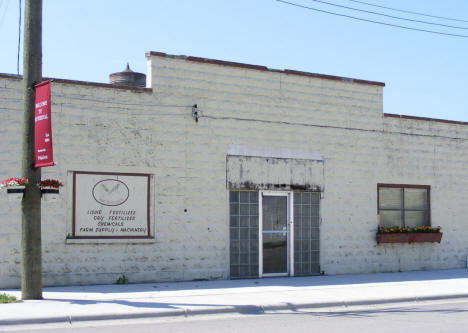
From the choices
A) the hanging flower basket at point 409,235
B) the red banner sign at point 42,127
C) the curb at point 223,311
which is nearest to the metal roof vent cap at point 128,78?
the red banner sign at point 42,127

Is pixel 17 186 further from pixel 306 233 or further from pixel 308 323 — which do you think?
pixel 306 233

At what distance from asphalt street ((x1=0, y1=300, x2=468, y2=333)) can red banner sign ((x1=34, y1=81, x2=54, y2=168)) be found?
3.05 meters

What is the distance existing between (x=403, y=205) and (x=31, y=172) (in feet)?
36.0

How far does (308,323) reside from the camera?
9.90 meters

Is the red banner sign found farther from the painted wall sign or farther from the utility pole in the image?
the painted wall sign

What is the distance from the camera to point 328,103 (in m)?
17.2

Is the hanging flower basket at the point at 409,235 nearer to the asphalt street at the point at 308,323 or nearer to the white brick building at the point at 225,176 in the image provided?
the white brick building at the point at 225,176

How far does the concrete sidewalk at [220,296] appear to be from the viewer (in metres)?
10.3

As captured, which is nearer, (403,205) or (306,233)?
(306,233)

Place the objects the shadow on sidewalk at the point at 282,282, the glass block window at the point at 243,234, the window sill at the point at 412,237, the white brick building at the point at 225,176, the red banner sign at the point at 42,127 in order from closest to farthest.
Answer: the red banner sign at the point at 42,127
the shadow on sidewalk at the point at 282,282
the white brick building at the point at 225,176
the glass block window at the point at 243,234
the window sill at the point at 412,237

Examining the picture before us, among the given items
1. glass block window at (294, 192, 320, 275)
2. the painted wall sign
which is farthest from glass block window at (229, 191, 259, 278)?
the painted wall sign

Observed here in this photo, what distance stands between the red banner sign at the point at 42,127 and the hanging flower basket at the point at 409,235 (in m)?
9.81

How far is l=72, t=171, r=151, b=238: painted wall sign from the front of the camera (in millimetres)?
13898

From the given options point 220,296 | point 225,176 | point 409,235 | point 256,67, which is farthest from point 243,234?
point 409,235
